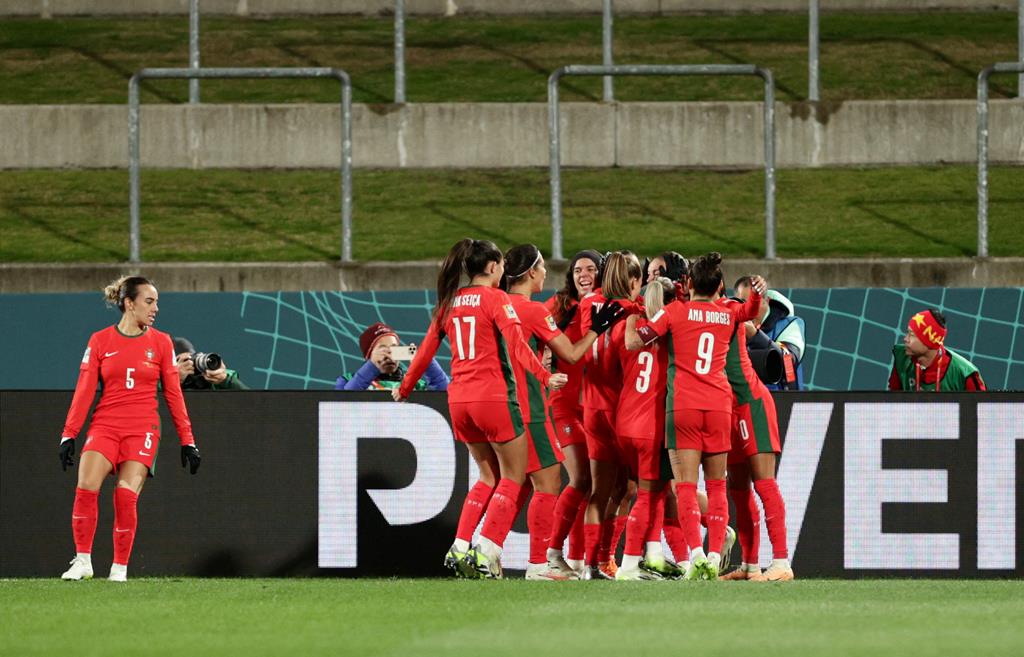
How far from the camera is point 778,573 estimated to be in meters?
10.3

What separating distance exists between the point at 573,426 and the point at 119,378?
2842 millimetres

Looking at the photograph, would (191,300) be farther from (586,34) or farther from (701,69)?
(586,34)

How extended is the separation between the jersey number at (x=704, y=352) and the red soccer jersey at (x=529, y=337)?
83cm

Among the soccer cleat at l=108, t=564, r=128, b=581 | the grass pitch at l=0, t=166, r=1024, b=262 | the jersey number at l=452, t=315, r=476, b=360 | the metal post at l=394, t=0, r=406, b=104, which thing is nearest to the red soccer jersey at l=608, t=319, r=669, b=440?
the jersey number at l=452, t=315, r=476, b=360

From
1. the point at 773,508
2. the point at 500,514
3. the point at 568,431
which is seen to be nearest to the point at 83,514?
the point at 500,514

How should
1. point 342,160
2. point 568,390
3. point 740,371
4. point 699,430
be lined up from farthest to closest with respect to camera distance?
point 342,160
point 568,390
point 740,371
point 699,430

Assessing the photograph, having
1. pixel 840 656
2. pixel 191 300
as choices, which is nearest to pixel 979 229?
pixel 191 300

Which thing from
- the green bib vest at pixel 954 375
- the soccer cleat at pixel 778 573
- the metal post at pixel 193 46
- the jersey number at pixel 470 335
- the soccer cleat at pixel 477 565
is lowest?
the soccer cleat at pixel 778 573

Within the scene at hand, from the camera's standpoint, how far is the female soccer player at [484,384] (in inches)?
384

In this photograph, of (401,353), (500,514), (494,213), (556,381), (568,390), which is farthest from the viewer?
(494,213)

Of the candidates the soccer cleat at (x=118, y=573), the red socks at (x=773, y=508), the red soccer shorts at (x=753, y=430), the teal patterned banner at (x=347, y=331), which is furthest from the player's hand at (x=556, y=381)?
the teal patterned banner at (x=347, y=331)

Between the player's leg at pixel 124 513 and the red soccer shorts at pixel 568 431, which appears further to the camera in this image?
the red soccer shorts at pixel 568 431

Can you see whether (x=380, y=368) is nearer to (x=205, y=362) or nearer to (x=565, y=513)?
(x=205, y=362)

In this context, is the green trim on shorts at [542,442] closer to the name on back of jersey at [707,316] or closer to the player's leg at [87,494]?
the name on back of jersey at [707,316]
